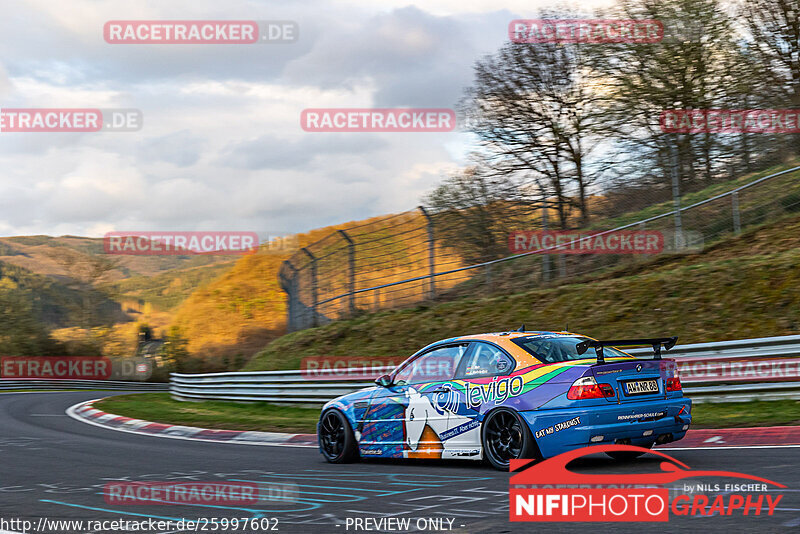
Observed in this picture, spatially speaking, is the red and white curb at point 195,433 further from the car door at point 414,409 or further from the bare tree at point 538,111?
the bare tree at point 538,111

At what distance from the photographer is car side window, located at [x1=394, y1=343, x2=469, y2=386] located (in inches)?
320

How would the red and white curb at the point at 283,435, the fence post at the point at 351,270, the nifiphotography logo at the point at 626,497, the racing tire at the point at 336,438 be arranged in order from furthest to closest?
1. the fence post at the point at 351,270
2. the racing tire at the point at 336,438
3. the red and white curb at the point at 283,435
4. the nifiphotography logo at the point at 626,497

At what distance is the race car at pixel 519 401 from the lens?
22.3 ft

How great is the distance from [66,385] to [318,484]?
139 ft

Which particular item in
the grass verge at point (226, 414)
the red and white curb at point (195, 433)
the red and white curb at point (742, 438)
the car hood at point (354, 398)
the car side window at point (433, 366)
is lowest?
the red and white curb at point (195, 433)

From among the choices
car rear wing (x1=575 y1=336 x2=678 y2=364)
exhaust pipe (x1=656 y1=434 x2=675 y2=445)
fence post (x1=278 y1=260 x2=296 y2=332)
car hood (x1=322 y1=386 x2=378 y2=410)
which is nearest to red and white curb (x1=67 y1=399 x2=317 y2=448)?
car hood (x1=322 y1=386 x2=378 y2=410)

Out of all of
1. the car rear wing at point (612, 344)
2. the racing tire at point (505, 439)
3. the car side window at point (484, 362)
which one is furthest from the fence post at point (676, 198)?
the racing tire at point (505, 439)

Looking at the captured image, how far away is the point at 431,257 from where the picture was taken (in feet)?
70.3

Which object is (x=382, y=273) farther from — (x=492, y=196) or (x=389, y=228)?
(x=492, y=196)

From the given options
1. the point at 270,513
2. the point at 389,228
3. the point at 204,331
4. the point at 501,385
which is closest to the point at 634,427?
the point at 501,385

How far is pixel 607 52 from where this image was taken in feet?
82.6

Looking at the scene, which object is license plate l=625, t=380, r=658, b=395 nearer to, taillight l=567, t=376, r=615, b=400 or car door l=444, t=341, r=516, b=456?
taillight l=567, t=376, r=615, b=400

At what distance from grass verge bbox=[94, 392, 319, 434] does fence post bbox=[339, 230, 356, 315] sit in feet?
16.2

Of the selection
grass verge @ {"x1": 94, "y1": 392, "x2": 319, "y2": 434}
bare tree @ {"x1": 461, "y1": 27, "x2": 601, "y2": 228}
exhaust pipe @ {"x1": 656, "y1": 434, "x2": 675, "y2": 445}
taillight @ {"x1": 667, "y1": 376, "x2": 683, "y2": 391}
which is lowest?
grass verge @ {"x1": 94, "y1": 392, "x2": 319, "y2": 434}
